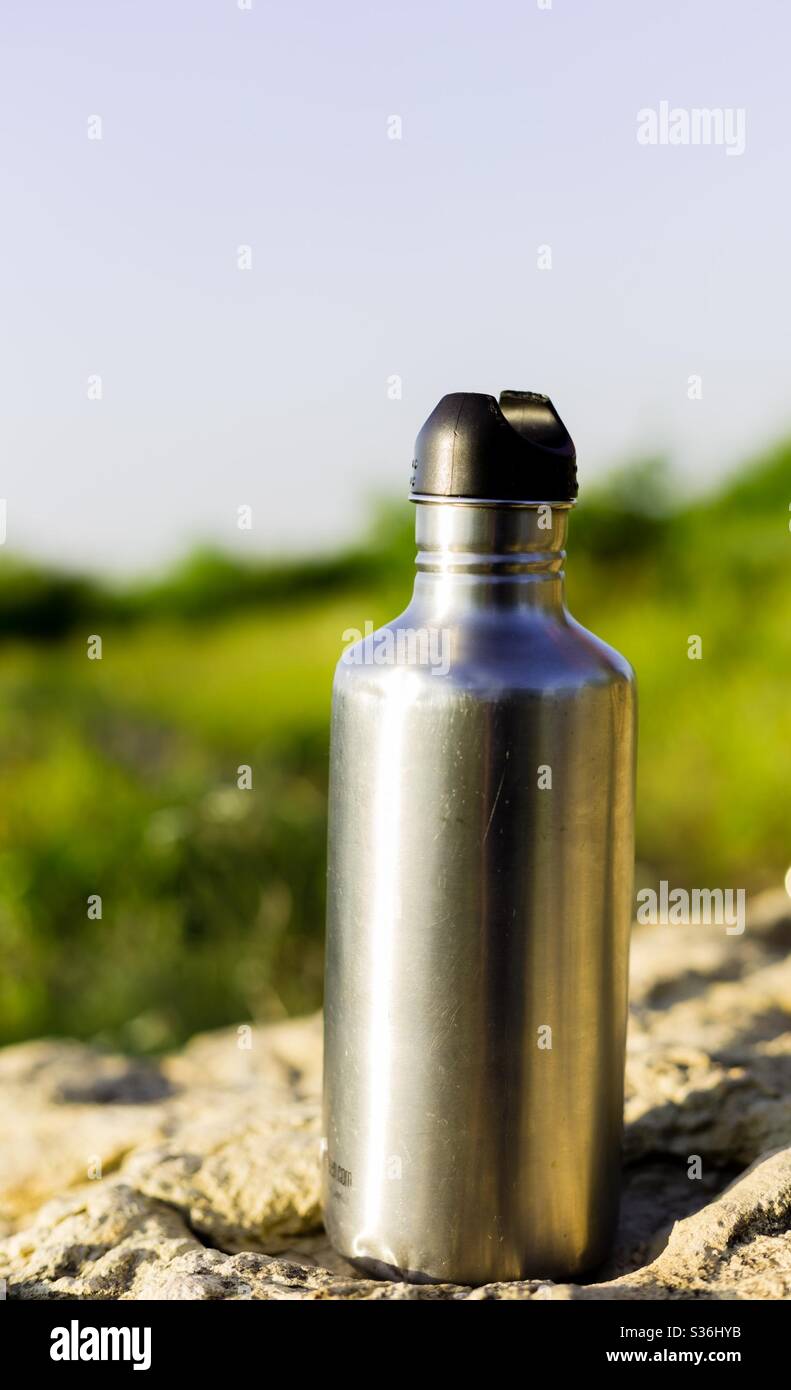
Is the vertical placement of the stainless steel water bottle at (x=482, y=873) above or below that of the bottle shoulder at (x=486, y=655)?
below

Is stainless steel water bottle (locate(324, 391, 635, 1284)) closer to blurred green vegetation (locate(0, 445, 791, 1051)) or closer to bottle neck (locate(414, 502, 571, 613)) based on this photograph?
bottle neck (locate(414, 502, 571, 613))

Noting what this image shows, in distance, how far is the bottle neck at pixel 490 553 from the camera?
193 centimetres

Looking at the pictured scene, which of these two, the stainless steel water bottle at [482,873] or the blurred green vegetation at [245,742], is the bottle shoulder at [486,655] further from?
the blurred green vegetation at [245,742]

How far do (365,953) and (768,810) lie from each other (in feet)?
14.8

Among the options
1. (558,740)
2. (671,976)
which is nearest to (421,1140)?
(558,740)

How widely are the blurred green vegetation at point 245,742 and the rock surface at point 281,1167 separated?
4.25ft

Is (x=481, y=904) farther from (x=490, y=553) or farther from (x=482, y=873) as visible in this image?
(x=490, y=553)

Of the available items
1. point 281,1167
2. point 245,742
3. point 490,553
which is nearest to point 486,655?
point 490,553

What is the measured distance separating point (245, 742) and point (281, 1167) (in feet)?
17.9

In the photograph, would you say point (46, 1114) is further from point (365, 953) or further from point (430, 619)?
point (430, 619)

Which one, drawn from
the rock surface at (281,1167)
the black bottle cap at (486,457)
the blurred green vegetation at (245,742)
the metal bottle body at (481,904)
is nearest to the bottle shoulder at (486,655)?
the metal bottle body at (481,904)

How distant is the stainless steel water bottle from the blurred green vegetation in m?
2.47

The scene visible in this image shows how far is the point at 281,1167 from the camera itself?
92.7 inches

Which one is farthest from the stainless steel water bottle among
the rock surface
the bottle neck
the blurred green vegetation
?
the blurred green vegetation
